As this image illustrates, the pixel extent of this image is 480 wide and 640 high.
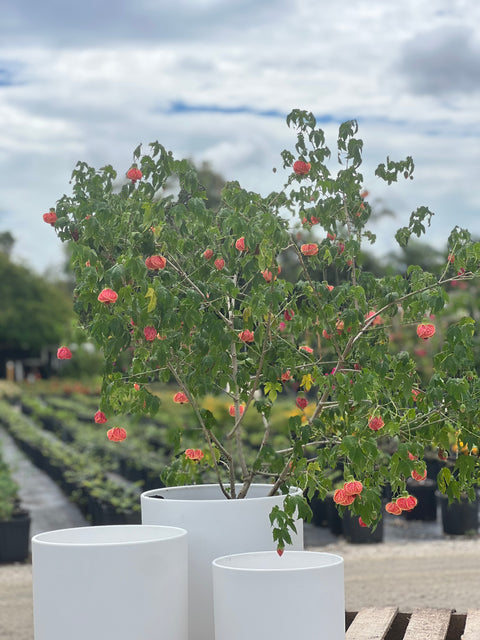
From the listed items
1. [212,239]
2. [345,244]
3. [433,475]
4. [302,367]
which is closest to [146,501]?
[302,367]

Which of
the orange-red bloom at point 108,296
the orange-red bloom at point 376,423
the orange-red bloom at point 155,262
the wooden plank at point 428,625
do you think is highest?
the orange-red bloom at point 155,262

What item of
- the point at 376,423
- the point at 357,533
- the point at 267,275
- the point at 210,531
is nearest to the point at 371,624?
the point at 210,531

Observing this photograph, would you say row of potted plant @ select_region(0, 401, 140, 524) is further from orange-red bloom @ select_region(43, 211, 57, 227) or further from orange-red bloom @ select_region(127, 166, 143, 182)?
orange-red bloom @ select_region(127, 166, 143, 182)

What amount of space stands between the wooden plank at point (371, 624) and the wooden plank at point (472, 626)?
0.33 m

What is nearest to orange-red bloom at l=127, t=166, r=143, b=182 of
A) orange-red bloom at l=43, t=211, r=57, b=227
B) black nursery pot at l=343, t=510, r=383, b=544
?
orange-red bloom at l=43, t=211, r=57, b=227

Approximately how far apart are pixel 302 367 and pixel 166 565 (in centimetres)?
104

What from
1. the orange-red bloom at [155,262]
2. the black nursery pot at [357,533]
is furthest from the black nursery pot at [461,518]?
the orange-red bloom at [155,262]

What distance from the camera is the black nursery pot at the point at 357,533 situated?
7543mm

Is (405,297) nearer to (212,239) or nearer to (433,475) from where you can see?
(212,239)

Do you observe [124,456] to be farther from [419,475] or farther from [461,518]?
[419,475]

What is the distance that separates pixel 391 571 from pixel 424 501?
78.9 inches

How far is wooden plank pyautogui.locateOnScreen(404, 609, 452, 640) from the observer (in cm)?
367

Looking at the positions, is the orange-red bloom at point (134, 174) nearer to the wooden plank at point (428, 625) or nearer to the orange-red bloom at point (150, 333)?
the orange-red bloom at point (150, 333)

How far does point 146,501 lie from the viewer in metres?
3.46
